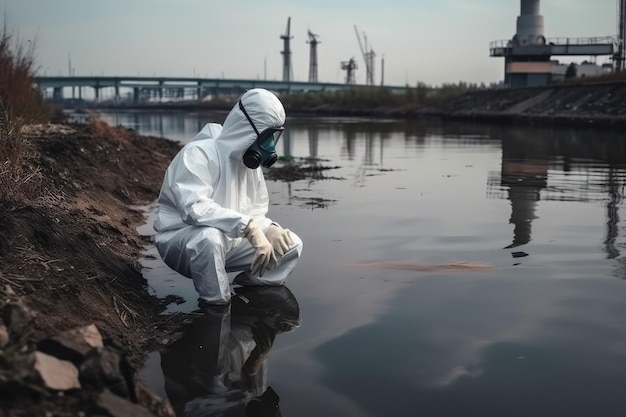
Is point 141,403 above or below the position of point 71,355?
below

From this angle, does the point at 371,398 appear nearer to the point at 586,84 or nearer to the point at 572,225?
the point at 572,225

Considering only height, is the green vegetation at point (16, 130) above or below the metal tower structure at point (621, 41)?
below

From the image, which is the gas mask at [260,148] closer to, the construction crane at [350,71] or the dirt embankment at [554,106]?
the dirt embankment at [554,106]

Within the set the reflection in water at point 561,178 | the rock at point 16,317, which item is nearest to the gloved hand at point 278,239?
the rock at point 16,317

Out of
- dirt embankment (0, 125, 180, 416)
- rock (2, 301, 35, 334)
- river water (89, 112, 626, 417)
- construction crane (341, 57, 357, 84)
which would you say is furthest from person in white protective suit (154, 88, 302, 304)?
construction crane (341, 57, 357, 84)

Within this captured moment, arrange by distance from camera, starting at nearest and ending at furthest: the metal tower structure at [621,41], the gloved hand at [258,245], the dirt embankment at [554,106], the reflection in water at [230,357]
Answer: the reflection in water at [230,357], the gloved hand at [258,245], the dirt embankment at [554,106], the metal tower structure at [621,41]

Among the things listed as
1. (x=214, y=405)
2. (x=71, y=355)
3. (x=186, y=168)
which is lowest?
(x=214, y=405)

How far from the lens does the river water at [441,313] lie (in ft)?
12.7

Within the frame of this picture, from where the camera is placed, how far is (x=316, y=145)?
25188mm

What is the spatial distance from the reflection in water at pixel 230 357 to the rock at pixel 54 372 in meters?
0.97

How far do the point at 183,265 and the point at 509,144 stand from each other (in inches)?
808

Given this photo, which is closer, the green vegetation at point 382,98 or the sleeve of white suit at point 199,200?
the sleeve of white suit at point 199,200

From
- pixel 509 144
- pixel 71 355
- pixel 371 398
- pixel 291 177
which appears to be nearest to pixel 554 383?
pixel 371 398

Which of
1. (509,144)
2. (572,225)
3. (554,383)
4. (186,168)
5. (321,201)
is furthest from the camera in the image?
(509,144)
